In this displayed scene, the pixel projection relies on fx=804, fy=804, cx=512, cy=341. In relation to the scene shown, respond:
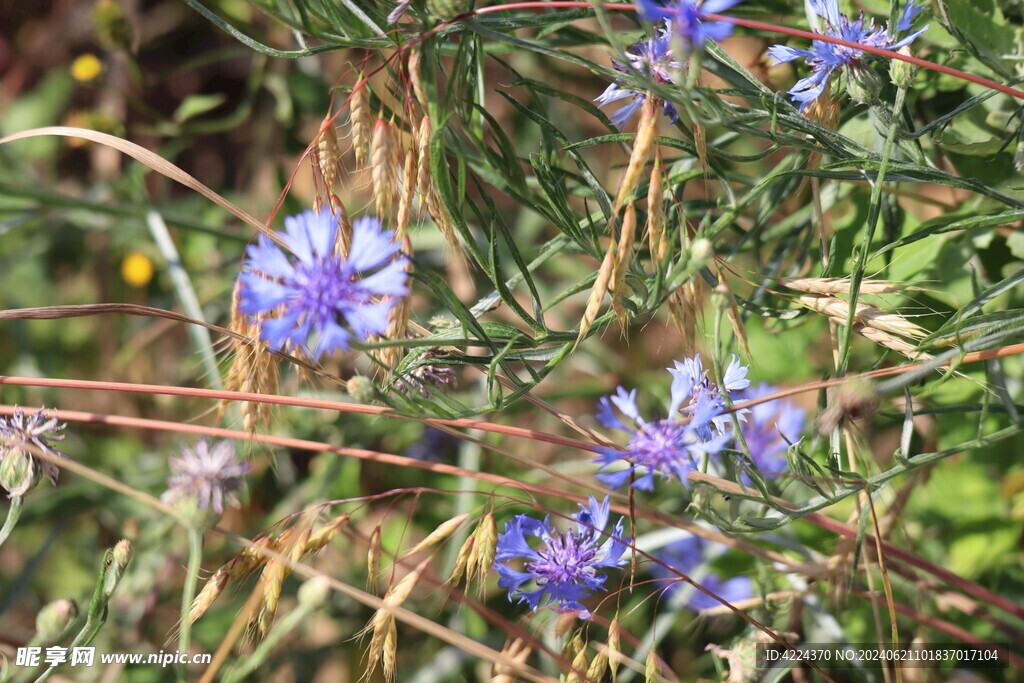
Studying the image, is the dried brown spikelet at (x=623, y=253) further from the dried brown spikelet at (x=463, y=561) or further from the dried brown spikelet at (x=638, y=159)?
the dried brown spikelet at (x=463, y=561)

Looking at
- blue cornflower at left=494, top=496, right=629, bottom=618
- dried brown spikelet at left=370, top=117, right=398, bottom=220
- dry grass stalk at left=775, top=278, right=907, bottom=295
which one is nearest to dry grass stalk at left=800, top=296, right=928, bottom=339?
dry grass stalk at left=775, top=278, right=907, bottom=295

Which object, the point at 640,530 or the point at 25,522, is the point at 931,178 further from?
the point at 25,522

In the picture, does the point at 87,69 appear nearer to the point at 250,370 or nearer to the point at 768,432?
the point at 250,370

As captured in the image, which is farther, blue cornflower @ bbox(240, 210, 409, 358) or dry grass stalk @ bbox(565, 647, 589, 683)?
dry grass stalk @ bbox(565, 647, 589, 683)

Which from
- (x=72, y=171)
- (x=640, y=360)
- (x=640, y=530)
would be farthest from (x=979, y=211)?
(x=72, y=171)

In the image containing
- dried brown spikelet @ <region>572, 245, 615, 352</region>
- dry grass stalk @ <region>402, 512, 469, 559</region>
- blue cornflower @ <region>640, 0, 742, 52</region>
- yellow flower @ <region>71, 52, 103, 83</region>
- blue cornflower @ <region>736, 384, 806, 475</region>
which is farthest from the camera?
yellow flower @ <region>71, 52, 103, 83</region>

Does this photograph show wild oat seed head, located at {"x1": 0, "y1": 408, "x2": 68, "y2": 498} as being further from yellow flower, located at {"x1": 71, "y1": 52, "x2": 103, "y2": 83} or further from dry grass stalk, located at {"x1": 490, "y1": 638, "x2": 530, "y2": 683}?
yellow flower, located at {"x1": 71, "y1": 52, "x2": 103, "y2": 83}

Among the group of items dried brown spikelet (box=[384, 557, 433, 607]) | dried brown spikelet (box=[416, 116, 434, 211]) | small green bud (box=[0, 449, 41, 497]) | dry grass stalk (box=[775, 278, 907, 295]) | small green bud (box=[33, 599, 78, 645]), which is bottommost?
small green bud (box=[33, 599, 78, 645])
